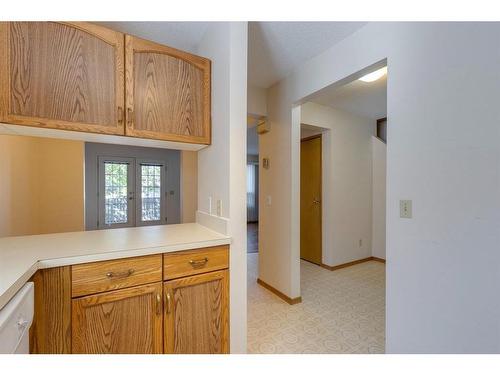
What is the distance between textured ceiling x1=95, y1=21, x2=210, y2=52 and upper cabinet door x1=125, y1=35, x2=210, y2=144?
0.31m

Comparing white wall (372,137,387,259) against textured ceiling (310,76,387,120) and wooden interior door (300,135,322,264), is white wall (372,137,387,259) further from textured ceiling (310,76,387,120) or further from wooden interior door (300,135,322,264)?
wooden interior door (300,135,322,264)

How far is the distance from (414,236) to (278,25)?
1620 millimetres

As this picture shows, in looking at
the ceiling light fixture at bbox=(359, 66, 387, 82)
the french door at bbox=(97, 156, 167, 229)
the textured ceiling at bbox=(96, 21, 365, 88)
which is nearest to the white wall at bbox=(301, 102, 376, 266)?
the ceiling light fixture at bbox=(359, 66, 387, 82)

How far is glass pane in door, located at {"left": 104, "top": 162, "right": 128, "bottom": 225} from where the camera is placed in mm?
4535

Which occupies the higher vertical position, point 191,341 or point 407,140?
point 407,140

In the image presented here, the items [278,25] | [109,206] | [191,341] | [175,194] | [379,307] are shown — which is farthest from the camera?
[175,194]

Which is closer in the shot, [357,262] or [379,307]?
[379,307]

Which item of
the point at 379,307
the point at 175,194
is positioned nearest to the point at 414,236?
the point at 379,307

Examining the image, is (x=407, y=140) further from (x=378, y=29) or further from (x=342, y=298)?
(x=342, y=298)

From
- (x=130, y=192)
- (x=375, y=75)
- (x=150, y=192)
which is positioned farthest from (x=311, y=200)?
(x=130, y=192)

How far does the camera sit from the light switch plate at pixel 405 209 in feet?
4.09

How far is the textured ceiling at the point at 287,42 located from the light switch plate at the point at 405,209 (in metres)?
1.23

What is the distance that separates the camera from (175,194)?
205 inches
